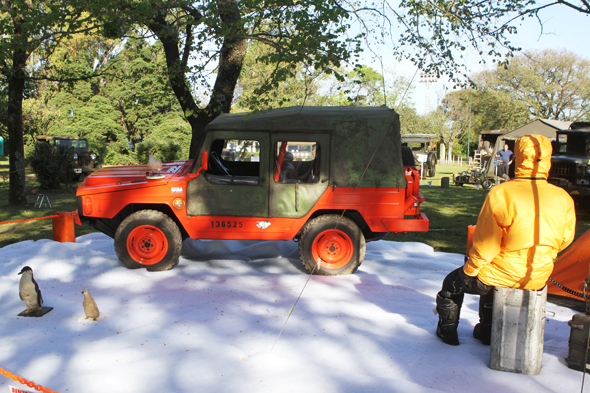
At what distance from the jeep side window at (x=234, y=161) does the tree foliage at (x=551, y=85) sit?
3246 cm

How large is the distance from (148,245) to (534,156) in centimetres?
455

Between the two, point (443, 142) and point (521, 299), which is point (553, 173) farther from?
point (443, 142)

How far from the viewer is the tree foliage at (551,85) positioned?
33.8 meters

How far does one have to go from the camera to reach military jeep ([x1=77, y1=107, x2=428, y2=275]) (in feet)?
18.8

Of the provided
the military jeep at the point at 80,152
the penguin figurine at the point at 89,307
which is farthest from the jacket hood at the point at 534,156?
the military jeep at the point at 80,152

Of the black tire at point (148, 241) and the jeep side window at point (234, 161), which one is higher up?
the jeep side window at point (234, 161)

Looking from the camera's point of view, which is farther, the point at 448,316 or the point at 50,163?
the point at 50,163

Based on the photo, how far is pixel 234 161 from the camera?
21.7 feet

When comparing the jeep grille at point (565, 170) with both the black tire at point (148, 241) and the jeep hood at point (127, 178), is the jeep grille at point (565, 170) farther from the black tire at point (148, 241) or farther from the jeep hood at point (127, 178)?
the black tire at point (148, 241)

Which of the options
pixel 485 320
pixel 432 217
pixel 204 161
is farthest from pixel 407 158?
pixel 432 217

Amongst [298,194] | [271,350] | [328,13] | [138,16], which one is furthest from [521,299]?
[138,16]

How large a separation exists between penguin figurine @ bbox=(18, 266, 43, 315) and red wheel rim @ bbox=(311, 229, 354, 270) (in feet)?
10.1

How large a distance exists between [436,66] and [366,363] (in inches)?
272

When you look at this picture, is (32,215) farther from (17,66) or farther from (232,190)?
(232,190)
